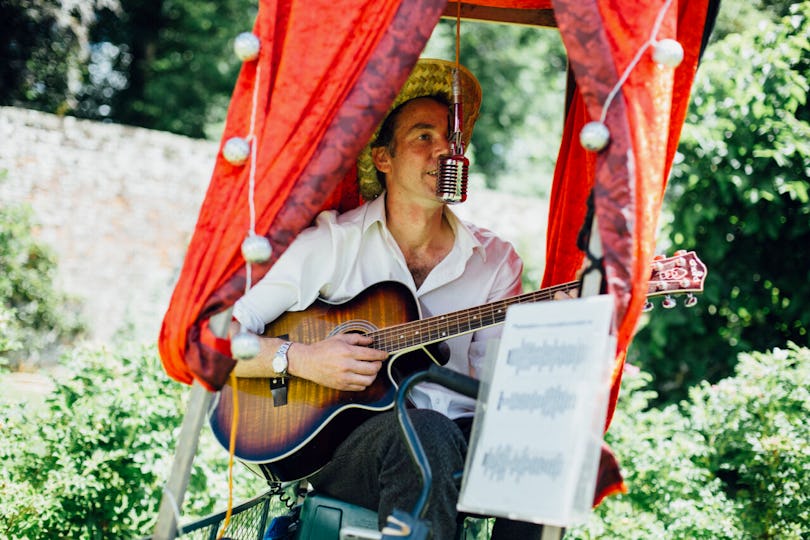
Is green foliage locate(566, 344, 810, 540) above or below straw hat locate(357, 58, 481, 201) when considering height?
below

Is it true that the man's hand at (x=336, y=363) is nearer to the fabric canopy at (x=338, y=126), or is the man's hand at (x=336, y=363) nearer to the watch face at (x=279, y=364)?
the watch face at (x=279, y=364)

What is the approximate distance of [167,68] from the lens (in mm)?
17922

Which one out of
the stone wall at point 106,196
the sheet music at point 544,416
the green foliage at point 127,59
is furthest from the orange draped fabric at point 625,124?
the green foliage at point 127,59

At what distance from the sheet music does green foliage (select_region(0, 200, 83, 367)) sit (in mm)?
7110

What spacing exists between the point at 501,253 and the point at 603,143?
142 cm

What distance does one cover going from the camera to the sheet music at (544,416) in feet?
6.27

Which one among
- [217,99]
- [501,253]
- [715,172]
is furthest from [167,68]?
[501,253]

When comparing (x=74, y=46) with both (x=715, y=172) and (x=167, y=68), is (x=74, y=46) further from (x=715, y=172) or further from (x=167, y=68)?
(x=715, y=172)

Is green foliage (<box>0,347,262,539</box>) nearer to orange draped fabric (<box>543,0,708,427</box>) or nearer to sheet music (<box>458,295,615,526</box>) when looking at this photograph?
sheet music (<box>458,295,615,526</box>)

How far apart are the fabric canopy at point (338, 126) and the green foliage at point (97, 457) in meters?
1.69

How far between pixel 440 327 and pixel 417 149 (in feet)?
2.75

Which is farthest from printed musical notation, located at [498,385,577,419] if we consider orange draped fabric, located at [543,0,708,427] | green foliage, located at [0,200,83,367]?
green foliage, located at [0,200,83,367]

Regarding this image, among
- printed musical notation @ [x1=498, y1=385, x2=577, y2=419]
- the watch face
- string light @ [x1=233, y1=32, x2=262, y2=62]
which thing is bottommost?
printed musical notation @ [x1=498, y1=385, x2=577, y2=419]

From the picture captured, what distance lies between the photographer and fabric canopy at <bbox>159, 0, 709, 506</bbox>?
215 cm
